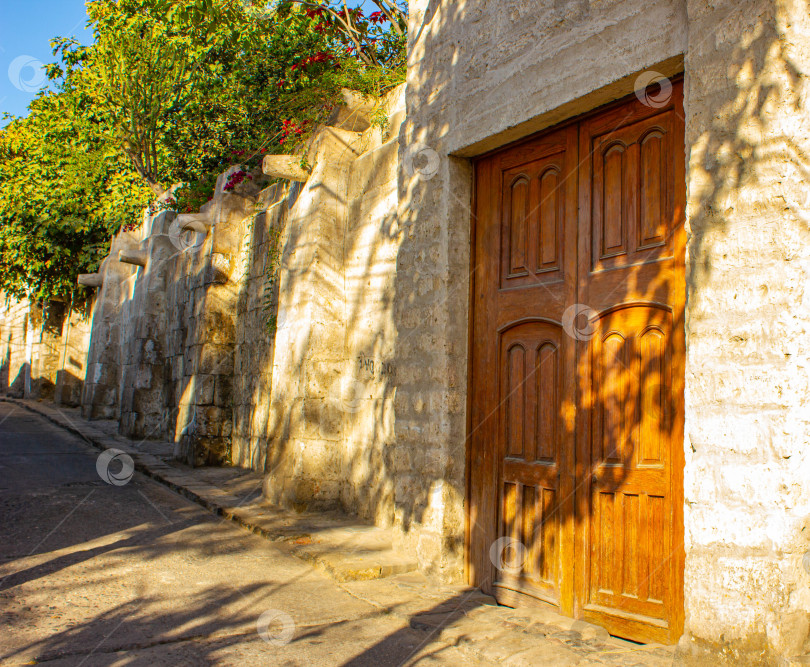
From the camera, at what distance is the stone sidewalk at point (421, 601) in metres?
3.16

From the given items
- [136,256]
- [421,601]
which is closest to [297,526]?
[421,601]

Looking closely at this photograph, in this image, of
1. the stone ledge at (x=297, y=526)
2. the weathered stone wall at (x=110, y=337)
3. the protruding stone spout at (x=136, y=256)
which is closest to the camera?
the stone ledge at (x=297, y=526)

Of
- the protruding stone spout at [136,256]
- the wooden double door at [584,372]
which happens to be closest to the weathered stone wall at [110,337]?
the protruding stone spout at [136,256]

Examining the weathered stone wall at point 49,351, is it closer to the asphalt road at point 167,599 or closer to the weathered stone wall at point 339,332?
the asphalt road at point 167,599

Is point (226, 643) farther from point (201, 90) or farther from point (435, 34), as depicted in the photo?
point (201, 90)

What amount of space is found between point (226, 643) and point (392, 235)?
3608 millimetres

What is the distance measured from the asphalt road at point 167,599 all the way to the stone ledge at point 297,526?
0.13 metres

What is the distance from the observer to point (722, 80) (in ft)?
9.45

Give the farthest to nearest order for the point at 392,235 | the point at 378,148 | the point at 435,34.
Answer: the point at 378,148 < the point at 392,235 < the point at 435,34

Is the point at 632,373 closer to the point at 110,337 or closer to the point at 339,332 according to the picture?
the point at 339,332

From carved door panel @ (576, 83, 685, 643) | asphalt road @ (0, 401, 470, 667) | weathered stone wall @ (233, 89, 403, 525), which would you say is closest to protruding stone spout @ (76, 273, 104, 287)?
asphalt road @ (0, 401, 470, 667)

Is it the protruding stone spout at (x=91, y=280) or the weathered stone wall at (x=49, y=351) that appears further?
the weathered stone wall at (x=49, y=351)

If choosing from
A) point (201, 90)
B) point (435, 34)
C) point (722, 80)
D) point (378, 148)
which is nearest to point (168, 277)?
point (201, 90)

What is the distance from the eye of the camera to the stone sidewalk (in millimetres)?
3158
